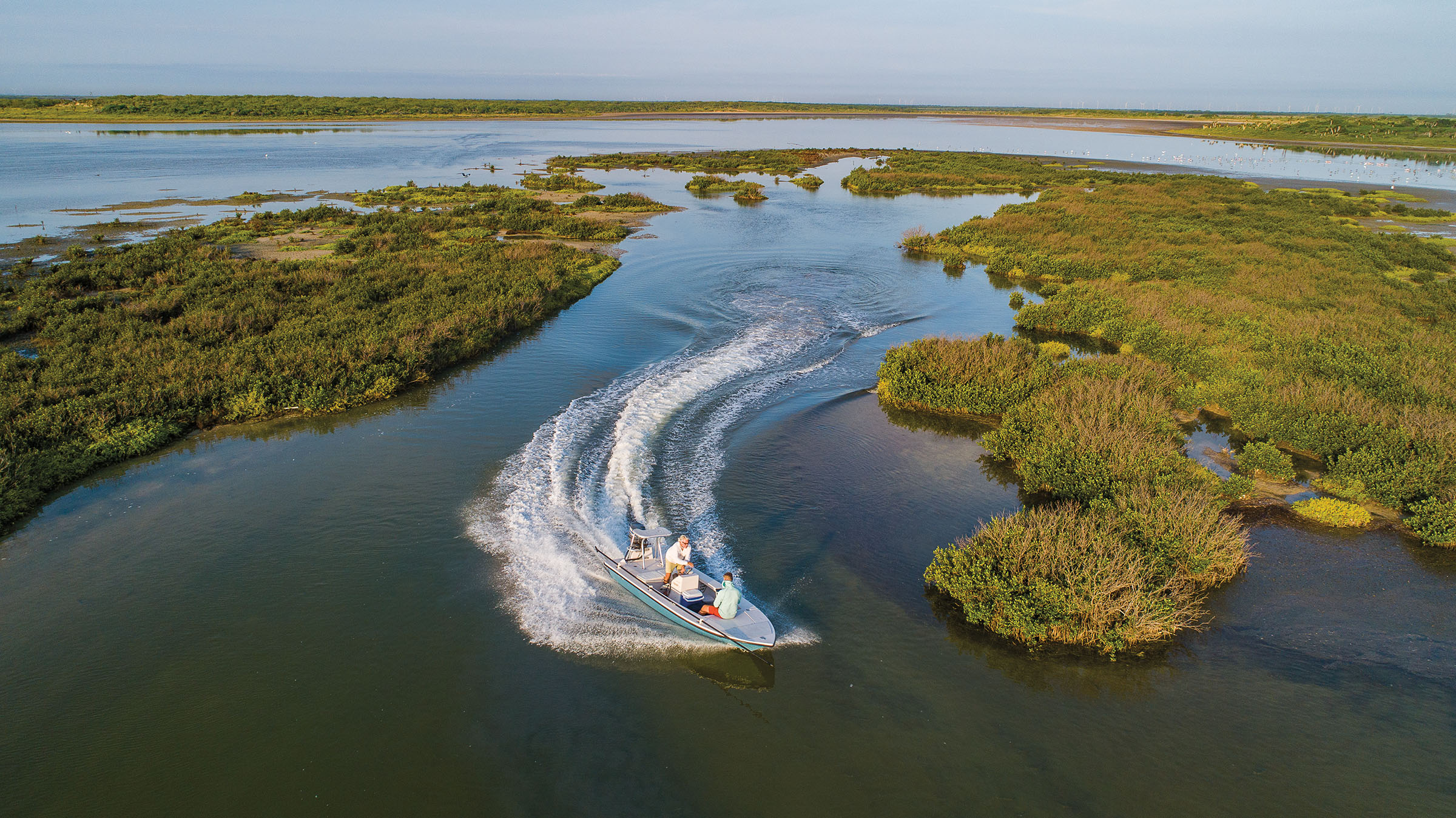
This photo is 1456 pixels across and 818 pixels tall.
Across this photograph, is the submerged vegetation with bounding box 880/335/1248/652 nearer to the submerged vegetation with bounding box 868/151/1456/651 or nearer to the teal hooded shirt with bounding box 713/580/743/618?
the submerged vegetation with bounding box 868/151/1456/651

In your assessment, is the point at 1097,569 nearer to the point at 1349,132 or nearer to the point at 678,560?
the point at 678,560

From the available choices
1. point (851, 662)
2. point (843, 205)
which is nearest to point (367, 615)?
point (851, 662)

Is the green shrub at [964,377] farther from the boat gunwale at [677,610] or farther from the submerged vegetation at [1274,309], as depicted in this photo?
the boat gunwale at [677,610]

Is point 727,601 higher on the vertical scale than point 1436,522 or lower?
lower

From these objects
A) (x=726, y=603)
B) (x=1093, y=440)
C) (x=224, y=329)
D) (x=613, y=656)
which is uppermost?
(x=224, y=329)

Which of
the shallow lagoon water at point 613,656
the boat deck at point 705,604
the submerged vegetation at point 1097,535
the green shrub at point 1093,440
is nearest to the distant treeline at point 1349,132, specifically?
the green shrub at point 1093,440

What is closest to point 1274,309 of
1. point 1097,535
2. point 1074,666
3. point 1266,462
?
point 1266,462
